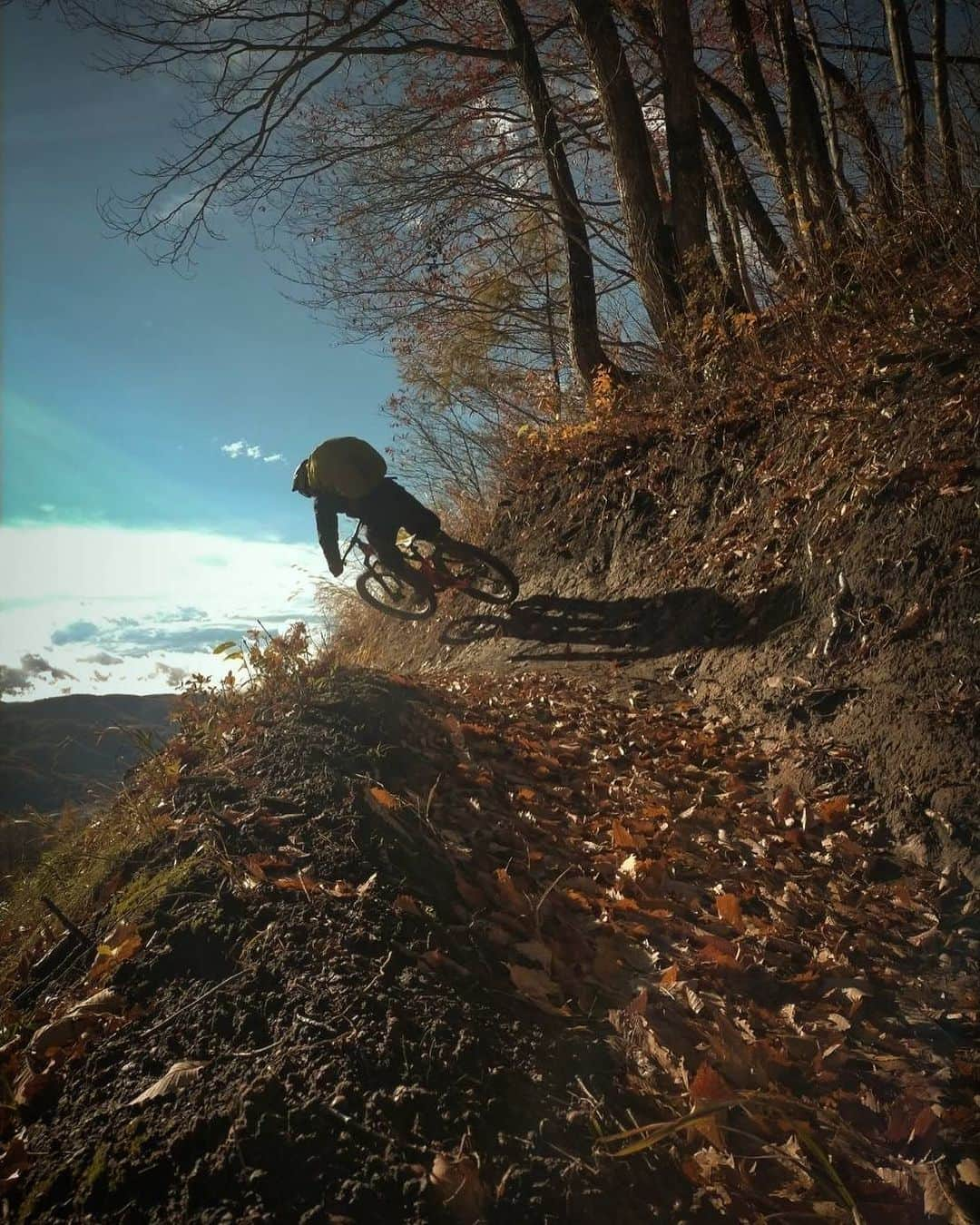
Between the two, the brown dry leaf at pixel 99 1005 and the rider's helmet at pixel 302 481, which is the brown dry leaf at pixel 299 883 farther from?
the rider's helmet at pixel 302 481

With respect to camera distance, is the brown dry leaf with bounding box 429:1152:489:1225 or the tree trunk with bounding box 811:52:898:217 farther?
the tree trunk with bounding box 811:52:898:217

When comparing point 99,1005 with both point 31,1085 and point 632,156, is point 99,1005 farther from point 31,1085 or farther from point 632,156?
point 632,156

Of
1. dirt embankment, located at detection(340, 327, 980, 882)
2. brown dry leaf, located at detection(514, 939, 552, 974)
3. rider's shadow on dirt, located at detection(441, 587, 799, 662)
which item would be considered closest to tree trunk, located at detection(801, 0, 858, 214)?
dirt embankment, located at detection(340, 327, 980, 882)

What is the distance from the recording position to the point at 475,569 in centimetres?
895

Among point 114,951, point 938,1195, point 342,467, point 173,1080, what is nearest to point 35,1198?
point 173,1080

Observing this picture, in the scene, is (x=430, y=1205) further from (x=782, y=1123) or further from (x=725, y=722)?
(x=725, y=722)

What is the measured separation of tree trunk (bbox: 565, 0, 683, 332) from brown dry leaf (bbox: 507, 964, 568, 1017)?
8119 millimetres

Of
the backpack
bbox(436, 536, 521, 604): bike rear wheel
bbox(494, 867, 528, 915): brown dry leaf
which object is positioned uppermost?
the backpack

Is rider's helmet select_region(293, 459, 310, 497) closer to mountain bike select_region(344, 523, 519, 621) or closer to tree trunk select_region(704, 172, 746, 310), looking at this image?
mountain bike select_region(344, 523, 519, 621)

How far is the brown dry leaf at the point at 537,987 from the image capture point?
94.3 inches

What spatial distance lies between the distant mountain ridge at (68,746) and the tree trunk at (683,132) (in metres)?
7.91

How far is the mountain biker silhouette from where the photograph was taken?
7496 millimetres

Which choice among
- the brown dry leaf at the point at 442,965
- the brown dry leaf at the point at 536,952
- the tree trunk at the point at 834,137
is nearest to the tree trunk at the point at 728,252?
the tree trunk at the point at 834,137

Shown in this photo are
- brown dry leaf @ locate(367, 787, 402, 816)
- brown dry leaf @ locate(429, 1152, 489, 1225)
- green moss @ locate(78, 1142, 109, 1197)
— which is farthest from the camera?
brown dry leaf @ locate(367, 787, 402, 816)
